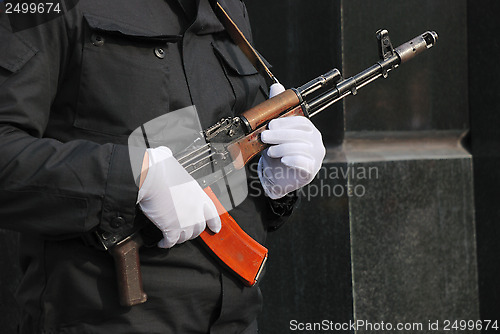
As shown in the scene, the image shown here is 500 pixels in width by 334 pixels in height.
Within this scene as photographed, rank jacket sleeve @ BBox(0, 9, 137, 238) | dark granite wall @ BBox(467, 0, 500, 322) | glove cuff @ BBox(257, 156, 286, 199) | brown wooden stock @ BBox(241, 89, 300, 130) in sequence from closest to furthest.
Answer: jacket sleeve @ BBox(0, 9, 137, 238) < brown wooden stock @ BBox(241, 89, 300, 130) < glove cuff @ BBox(257, 156, 286, 199) < dark granite wall @ BBox(467, 0, 500, 322)

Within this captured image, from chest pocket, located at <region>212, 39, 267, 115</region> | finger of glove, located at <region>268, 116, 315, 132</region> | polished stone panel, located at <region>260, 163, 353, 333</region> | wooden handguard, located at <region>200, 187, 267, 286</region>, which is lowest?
polished stone panel, located at <region>260, 163, 353, 333</region>

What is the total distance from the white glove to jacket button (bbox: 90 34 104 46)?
227mm

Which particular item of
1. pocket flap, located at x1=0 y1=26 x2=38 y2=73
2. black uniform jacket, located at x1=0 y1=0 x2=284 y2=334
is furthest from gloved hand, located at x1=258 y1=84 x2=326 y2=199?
pocket flap, located at x1=0 y1=26 x2=38 y2=73

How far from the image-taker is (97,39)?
1146 mm

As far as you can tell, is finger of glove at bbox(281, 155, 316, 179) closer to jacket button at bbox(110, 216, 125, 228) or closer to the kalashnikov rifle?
the kalashnikov rifle

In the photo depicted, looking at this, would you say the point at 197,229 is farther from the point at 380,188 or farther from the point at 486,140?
the point at 486,140

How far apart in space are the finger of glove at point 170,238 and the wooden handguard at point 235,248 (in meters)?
0.11

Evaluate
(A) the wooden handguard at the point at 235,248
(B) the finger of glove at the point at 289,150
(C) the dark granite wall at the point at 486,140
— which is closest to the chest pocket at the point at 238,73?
(B) the finger of glove at the point at 289,150

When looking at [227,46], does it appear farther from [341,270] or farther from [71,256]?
[341,270]

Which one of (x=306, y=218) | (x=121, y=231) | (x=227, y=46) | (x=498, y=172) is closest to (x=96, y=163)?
(x=121, y=231)

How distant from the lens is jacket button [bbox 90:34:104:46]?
3.74ft

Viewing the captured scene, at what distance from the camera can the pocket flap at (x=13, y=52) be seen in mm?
1056

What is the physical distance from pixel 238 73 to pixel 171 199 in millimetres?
419

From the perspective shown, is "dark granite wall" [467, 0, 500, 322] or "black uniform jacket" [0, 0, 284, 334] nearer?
"black uniform jacket" [0, 0, 284, 334]
